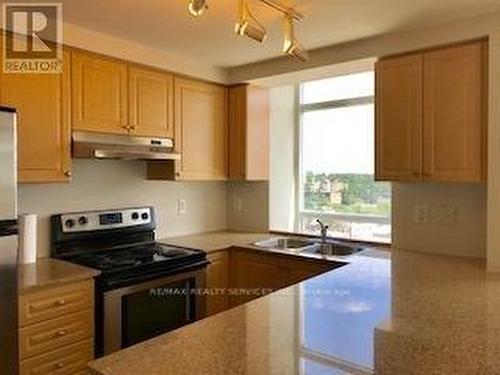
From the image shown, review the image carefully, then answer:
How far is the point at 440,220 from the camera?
272cm

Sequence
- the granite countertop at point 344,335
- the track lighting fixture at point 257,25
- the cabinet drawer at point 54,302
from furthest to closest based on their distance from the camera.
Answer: the cabinet drawer at point 54,302 < the track lighting fixture at point 257,25 < the granite countertop at point 344,335

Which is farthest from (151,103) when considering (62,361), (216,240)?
(62,361)

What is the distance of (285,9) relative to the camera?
199cm

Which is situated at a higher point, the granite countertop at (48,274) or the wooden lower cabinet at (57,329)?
the granite countertop at (48,274)

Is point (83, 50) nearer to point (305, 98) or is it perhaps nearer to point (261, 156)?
point (261, 156)

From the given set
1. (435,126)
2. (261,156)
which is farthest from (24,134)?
(435,126)

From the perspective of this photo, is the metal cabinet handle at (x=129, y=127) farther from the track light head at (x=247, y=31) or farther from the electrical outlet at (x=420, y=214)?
the electrical outlet at (x=420, y=214)

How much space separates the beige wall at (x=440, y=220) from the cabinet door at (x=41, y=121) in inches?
86.2

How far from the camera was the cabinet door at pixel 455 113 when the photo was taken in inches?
91.0

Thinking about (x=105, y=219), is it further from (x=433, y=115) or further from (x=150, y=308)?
(x=433, y=115)

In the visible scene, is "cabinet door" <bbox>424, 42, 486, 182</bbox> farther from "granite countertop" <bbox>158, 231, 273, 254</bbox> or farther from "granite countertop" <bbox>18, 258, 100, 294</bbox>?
"granite countertop" <bbox>18, 258, 100, 294</bbox>

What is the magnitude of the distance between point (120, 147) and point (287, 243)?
154cm

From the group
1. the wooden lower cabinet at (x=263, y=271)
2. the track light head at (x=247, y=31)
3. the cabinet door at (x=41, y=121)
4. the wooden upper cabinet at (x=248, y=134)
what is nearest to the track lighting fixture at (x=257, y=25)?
the track light head at (x=247, y=31)

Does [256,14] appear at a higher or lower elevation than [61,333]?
higher
